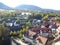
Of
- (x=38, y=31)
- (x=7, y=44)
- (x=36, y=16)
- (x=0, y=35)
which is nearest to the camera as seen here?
(x=7, y=44)

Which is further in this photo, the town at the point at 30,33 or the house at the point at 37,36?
the house at the point at 37,36

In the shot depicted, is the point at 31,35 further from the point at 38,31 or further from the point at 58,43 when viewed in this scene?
the point at 58,43

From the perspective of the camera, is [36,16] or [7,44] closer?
[7,44]

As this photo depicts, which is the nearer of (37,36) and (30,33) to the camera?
(37,36)

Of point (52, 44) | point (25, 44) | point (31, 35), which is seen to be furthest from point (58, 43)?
point (31, 35)

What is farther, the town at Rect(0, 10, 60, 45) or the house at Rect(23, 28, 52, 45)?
the house at Rect(23, 28, 52, 45)

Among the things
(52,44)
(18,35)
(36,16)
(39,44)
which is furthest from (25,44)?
(36,16)

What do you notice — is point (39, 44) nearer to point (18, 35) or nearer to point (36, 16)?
point (18, 35)

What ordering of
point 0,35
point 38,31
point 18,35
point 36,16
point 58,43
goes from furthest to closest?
point 36,16
point 38,31
point 18,35
point 58,43
point 0,35

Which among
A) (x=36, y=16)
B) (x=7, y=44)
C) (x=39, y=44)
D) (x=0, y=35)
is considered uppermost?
(x=7, y=44)

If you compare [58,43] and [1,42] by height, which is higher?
[1,42]
